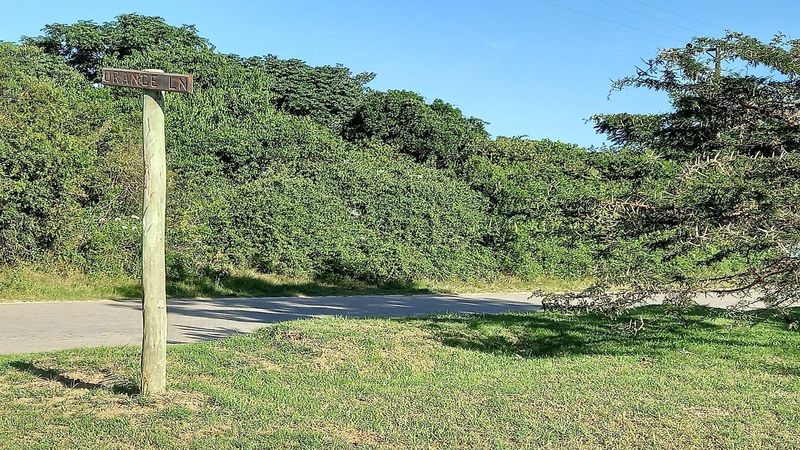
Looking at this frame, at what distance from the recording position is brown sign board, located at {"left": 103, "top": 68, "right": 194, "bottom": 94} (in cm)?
570

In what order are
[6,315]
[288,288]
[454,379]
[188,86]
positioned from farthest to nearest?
[288,288] → [6,315] → [454,379] → [188,86]

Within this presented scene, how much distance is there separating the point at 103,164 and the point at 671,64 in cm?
1116

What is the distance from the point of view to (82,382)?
6.36 meters

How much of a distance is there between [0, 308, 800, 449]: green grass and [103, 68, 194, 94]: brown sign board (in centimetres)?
229

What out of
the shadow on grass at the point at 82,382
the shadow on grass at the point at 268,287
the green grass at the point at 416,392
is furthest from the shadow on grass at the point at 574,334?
the shadow on grass at the point at 268,287

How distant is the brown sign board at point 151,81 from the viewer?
224 inches

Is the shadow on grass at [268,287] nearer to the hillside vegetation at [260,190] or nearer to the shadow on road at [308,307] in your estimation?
the hillside vegetation at [260,190]

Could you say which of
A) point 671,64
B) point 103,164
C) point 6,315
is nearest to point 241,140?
point 103,164

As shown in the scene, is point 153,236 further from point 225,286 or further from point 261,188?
point 261,188

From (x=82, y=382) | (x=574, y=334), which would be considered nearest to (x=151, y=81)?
(x=82, y=382)

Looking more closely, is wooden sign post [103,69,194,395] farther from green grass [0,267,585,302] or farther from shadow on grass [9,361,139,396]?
green grass [0,267,585,302]

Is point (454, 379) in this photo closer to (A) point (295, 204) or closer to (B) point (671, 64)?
(B) point (671, 64)

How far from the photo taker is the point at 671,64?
7.51 m

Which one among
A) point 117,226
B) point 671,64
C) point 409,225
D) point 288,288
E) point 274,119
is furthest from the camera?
point 274,119
